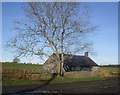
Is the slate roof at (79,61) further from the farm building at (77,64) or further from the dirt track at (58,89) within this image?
the dirt track at (58,89)

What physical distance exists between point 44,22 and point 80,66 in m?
28.6

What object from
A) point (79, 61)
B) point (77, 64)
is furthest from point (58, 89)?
point (79, 61)

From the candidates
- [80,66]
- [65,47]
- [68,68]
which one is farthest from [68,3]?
[80,66]

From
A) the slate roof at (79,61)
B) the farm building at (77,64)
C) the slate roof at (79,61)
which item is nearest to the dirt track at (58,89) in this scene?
the farm building at (77,64)

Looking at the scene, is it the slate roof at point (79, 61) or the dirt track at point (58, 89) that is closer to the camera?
the dirt track at point (58, 89)

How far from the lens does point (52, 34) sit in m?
39.4

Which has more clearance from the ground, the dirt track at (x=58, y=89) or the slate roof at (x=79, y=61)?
the slate roof at (x=79, y=61)

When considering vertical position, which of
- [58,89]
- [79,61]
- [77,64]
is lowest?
[58,89]

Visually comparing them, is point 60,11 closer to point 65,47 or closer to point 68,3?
point 68,3

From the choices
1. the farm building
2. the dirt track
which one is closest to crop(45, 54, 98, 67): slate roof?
the farm building

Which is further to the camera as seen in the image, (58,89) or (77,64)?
(77,64)

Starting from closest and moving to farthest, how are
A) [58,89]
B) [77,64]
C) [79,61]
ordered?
[58,89] → [77,64] → [79,61]

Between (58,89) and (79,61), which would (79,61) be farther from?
(58,89)

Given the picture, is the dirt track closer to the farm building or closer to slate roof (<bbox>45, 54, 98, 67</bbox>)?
the farm building
